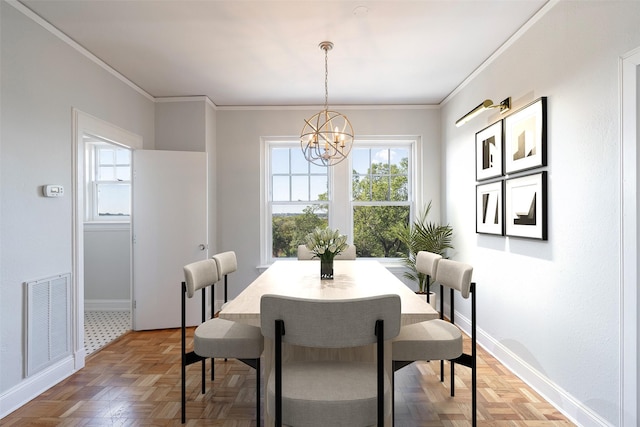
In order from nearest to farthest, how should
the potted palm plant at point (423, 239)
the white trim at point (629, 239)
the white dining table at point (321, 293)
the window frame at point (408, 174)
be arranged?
the white dining table at point (321, 293) → the white trim at point (629, 239) → the potted palm plant at point (423, 239) → the window frame at point (408, 174)

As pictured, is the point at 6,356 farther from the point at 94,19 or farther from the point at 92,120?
the point at 94,19

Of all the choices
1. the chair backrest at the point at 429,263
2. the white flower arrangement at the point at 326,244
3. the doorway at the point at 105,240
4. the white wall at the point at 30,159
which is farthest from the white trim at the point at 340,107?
the white flower arrangement at the point at 326,244

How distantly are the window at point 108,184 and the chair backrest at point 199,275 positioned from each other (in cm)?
277

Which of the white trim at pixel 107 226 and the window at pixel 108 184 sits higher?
the window at pixel 108 184

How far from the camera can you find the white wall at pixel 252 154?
453 centimetres

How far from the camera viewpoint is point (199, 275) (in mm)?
2287

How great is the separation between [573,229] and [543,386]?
1.09 meters

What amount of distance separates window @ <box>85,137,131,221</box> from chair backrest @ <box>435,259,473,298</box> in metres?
3.97

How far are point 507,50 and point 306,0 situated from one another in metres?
1.71

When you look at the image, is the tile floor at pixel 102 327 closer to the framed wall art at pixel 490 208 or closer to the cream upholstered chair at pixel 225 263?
the cream upholstered chair at pixel 225 263

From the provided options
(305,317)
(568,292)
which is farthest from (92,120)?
(568,292)

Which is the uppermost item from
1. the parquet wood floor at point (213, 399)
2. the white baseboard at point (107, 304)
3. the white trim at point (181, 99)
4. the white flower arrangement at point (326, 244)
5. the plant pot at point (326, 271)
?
the white trim at point (181, 99)

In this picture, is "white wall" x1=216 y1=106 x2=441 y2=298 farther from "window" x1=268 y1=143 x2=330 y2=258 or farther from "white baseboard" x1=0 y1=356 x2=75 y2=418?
"white baseboard" x1=0 y1=356 x2=75 y2=418

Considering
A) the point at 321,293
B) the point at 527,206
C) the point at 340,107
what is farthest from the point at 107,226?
the point at 527,206
